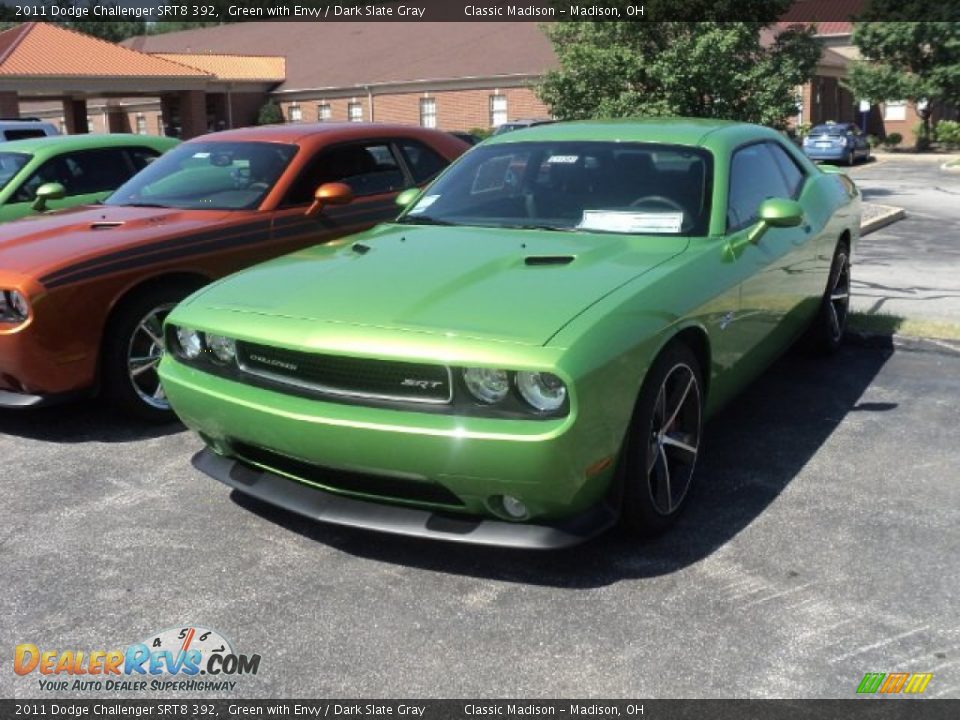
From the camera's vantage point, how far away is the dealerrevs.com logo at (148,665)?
9.71 feet

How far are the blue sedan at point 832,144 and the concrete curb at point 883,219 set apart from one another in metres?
17.0

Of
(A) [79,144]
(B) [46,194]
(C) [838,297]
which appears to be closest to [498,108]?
(A) [79,144]

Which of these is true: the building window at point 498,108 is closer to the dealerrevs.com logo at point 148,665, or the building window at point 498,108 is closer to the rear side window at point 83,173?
the rear side window at point 83,173

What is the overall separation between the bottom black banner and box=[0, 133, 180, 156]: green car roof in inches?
256

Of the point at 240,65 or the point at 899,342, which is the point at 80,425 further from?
the point at 240,65

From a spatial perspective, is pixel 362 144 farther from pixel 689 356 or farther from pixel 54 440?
pixel 689 356

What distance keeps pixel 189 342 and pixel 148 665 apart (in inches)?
52.2

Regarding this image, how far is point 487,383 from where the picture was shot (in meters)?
3.21

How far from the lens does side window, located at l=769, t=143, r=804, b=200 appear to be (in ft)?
18.3

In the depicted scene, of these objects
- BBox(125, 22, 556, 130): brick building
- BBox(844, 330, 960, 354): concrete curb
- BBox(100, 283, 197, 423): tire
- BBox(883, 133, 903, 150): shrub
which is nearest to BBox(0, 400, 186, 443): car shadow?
BBox(100, 283, 197, 423): tire

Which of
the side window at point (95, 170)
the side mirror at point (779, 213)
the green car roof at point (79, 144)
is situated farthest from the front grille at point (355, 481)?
the green car roof at point (79, 144)

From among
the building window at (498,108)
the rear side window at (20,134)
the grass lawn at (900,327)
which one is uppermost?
the building window at (498,108)

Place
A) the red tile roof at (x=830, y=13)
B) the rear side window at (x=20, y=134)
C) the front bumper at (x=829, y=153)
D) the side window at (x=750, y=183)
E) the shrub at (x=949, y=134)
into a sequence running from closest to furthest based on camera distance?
the side window at (x=750, y=183) → the rear side window at (x=20, y=134) → the front bumper at (x=829, y=153) → the shrub at (x=949, y=134) → the red tile roof at (x=830, y=13)

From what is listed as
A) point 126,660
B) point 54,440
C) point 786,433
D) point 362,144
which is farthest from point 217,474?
point 362,144
